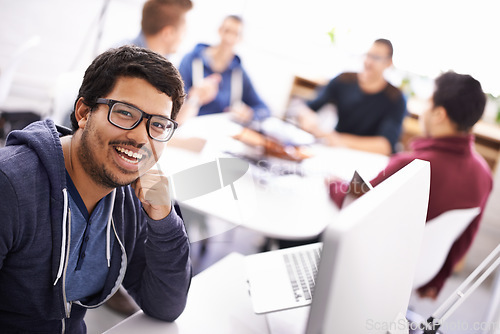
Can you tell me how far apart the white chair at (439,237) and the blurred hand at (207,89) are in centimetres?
147

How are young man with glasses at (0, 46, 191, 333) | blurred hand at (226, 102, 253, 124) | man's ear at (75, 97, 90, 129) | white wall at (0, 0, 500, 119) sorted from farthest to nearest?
white wall at (0, 0, 500, 119), blurred hand at (226, 102, 253, 124), man's ear at (75, 97, 90, 129), young man with glasses at (0, 46, 191, 333)

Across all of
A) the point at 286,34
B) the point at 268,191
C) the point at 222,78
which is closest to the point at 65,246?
the point at 268,191

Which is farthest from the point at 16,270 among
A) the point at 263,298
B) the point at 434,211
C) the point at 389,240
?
the point at 434,211

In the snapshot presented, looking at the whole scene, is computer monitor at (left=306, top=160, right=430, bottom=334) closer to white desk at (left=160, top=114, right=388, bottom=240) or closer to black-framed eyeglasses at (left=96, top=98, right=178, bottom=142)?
white desk at (left=160, top=114, right=388, bottom=240)

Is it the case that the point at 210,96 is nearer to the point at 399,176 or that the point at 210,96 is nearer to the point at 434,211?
the point at 434,211

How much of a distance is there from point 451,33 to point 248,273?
3.33m

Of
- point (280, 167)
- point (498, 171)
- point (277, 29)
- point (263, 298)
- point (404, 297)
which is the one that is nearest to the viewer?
point (404, 297)

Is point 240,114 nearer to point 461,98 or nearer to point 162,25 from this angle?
point 162,25

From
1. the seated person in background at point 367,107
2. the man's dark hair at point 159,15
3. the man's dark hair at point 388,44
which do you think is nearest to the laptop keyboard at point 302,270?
the seated person in background at point 367,107

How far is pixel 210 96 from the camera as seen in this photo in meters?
2.52

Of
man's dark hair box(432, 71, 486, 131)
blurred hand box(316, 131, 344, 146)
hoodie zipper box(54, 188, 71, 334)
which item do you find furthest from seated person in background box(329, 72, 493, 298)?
hoodie zipper box(54, 188, 71, 334)

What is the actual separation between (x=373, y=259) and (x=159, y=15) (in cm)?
187

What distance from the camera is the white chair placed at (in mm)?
1498

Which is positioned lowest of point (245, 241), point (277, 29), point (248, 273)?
point (245, 241)
